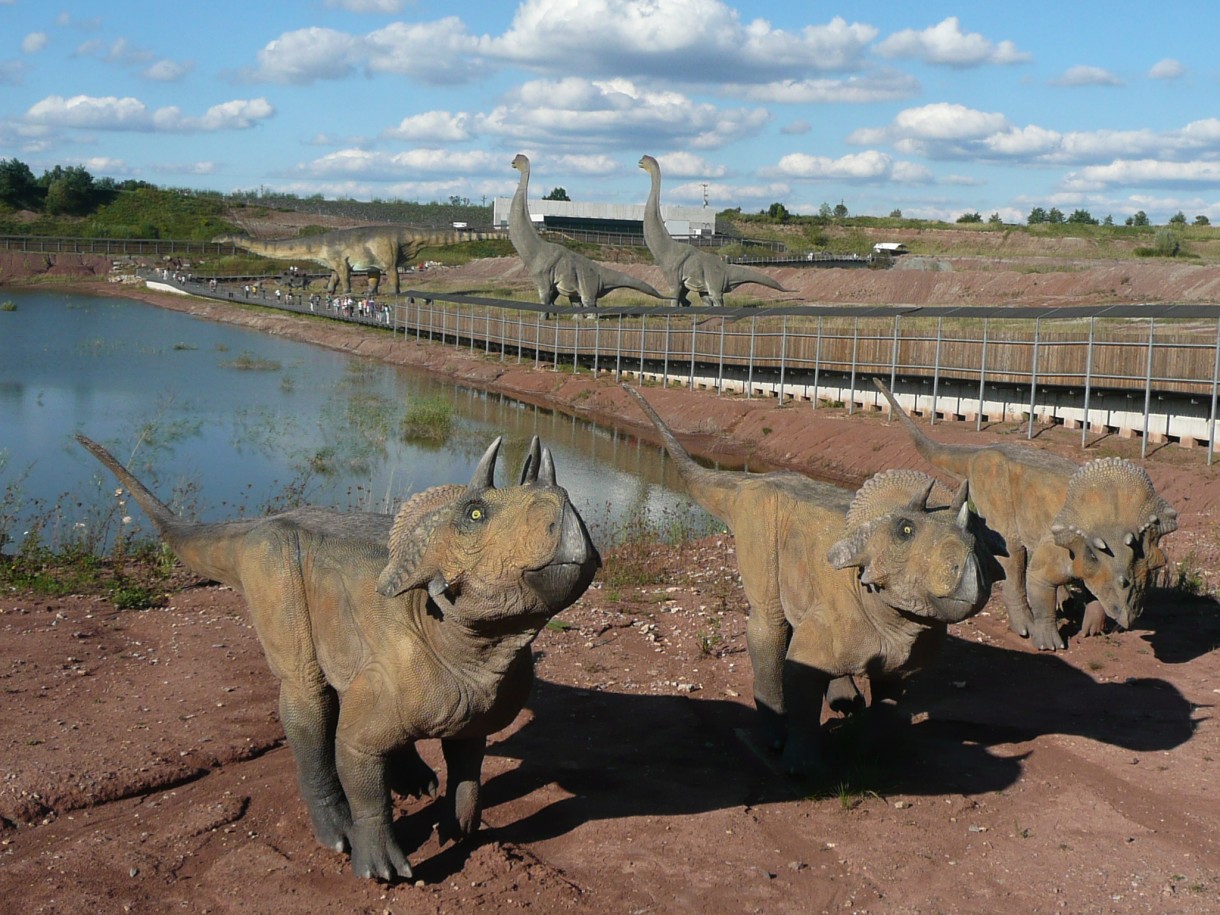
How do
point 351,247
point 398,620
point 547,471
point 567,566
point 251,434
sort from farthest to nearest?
1. point 351,247
2. point 251,434
3. point 398,620
4. point 547,471
5. point 567,566

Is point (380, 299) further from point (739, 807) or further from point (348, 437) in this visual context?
point (739, 807)

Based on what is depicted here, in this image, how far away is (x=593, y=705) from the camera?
7039mm

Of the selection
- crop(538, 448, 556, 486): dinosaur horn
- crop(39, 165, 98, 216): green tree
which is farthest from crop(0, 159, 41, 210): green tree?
crop(538, 448, 556, 486): dinosaur horn

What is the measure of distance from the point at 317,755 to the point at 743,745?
2.29 m

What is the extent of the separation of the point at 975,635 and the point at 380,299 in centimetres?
3796

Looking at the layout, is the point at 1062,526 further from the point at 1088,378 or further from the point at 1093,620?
the point at 1088,378

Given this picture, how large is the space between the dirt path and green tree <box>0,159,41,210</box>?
80.2 m

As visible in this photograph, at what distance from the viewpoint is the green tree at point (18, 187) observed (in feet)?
261

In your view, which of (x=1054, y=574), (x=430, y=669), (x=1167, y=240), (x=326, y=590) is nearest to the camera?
(x=430, y=669)

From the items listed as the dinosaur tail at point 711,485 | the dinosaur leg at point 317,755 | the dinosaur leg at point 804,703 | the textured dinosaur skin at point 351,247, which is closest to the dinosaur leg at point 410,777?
the dinosaur leg at point 317,755

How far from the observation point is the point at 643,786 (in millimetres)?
5820

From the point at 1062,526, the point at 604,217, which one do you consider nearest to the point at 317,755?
the point at 1062,526

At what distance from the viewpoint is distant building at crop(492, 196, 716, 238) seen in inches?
3142

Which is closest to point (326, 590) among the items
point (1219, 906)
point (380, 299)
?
point (1219, 906)
